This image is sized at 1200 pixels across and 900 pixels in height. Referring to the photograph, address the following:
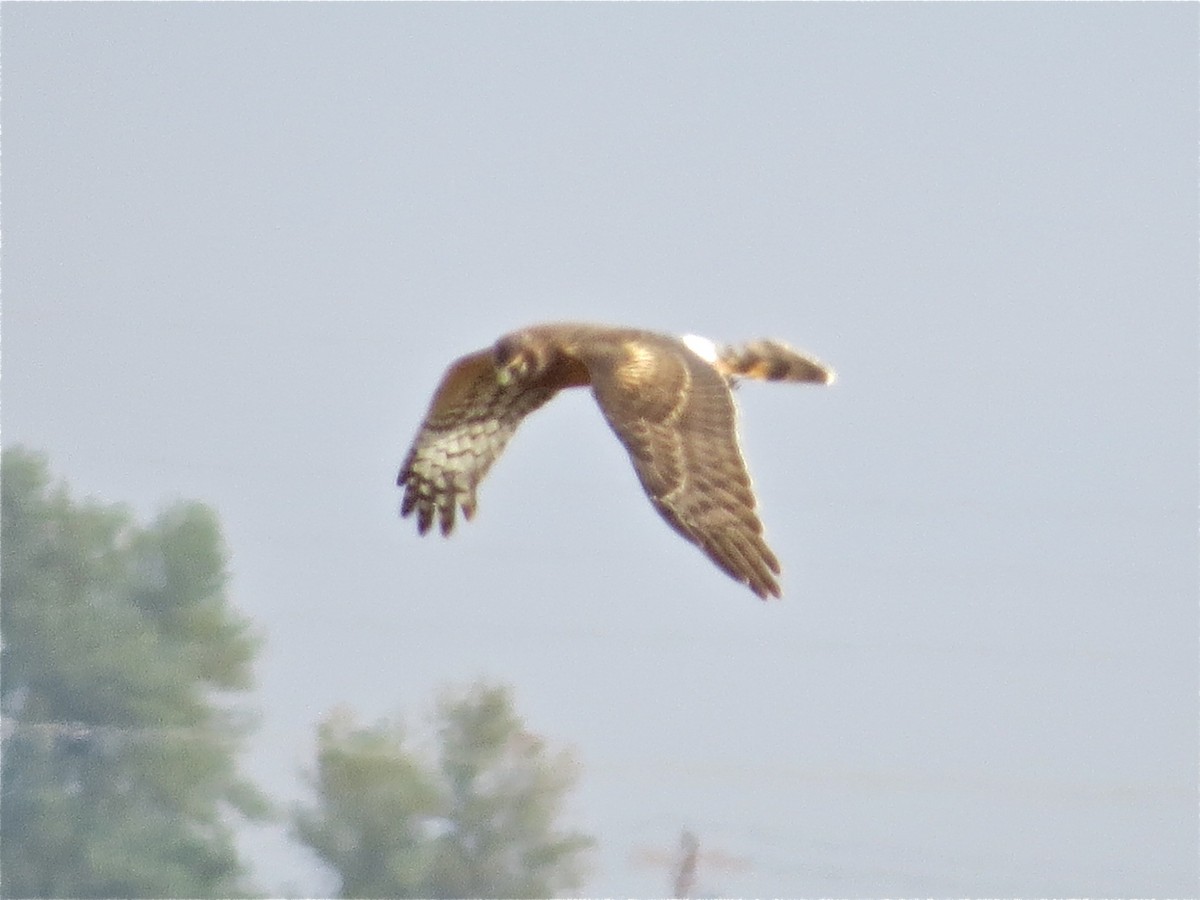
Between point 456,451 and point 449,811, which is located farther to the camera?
point 449,811

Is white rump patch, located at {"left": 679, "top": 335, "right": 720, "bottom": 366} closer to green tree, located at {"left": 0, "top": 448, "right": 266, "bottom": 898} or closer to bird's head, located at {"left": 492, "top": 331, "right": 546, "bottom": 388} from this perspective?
bird's head, located at {"left": 492, "top": 331, "right": 546, "bottom": 388}

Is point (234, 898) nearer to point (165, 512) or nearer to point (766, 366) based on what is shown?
point (165, 512)

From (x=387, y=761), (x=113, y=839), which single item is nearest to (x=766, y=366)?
(x=387, y=761)

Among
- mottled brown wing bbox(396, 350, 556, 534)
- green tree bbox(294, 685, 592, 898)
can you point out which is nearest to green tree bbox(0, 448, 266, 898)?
green tree bbox(294, 685, 592, 898)

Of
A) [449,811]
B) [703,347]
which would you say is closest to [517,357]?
[703,347]

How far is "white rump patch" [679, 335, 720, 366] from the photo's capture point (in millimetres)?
10500

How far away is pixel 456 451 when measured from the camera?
11312 mm

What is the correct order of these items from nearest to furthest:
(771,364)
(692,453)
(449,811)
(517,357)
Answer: (692,453)
(517,357)
(771,364)
(449,811)

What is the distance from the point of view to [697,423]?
377 inches

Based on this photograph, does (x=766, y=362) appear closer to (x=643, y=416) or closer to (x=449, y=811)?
(x=643, y=416)

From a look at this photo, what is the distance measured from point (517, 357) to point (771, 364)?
3.10 ft

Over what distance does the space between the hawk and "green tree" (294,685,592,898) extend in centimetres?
1640

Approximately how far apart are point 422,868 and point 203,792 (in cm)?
458

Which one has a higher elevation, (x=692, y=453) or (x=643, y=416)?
(x=643, y=416)
